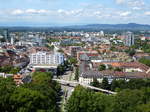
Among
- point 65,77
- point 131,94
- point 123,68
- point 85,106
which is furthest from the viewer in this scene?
point 123,68

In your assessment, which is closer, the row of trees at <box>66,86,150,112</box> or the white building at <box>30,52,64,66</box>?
the row of trees at <box>66,86,150,112</box>

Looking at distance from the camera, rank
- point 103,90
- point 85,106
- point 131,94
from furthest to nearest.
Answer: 1. point 103,90
2. point 131,94
3. point 85,106

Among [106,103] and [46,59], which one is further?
[46,59]

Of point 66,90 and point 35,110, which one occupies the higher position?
point 35,110

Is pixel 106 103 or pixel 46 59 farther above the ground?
pixel 106 103

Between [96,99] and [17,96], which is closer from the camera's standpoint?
[17,96]

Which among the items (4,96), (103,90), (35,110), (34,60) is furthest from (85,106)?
(34,60)

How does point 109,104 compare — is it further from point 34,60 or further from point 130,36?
point 130,36

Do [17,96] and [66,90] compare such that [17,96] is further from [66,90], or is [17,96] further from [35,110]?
[66,90]

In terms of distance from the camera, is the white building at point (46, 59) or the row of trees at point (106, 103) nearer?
the row of trees at point (106, 103)
